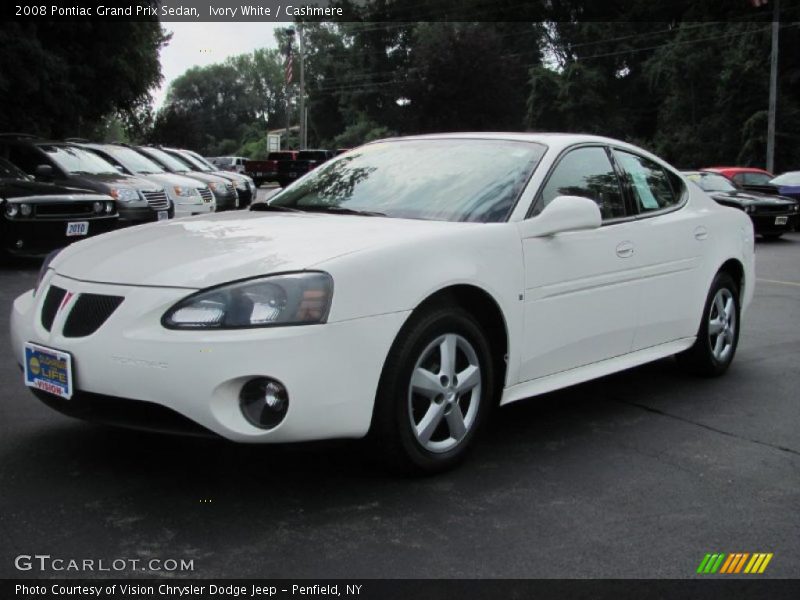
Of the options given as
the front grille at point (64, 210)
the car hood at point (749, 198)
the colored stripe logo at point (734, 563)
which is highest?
the front grille at point (64, 210)

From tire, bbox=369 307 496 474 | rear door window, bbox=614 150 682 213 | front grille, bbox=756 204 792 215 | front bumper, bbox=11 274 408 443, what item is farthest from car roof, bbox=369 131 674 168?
front grille, bbox=756 204 792 215

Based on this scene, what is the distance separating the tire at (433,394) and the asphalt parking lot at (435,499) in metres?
0.13

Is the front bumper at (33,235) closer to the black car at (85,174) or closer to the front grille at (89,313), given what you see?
the black car at (85,174)

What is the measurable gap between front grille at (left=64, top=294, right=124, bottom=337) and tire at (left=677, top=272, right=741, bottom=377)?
3574 mm

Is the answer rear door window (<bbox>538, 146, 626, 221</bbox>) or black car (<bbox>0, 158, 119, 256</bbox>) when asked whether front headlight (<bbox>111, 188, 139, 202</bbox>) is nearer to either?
black car (<bbox>0, 158, 119, 256</bbox>)

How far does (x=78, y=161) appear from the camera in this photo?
43.1 ft

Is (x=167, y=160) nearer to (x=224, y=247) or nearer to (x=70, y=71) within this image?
(x=70, y=71)

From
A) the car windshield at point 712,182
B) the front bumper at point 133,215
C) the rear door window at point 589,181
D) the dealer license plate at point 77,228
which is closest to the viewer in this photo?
the rear door window at point 589,181

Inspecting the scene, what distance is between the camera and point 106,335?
11.0 ft

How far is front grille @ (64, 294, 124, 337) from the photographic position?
3443mm

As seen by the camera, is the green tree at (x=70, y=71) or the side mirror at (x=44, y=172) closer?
the side mirror at (x=44, y=172)

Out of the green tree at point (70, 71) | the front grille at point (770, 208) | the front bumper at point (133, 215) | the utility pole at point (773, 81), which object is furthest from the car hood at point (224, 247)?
the utility pole at point (773, 81)

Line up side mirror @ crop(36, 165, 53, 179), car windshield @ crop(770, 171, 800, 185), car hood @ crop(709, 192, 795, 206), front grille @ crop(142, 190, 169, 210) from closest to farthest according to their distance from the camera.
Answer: side mirror @ crop(36, 165, 53, 179), front grille @ crop(142, 190, 169, 210), car hood @ crop(709, 192, 795, 206), car windshield @ crop(770, 171, 800, 185)

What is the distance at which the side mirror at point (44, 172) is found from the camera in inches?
463
